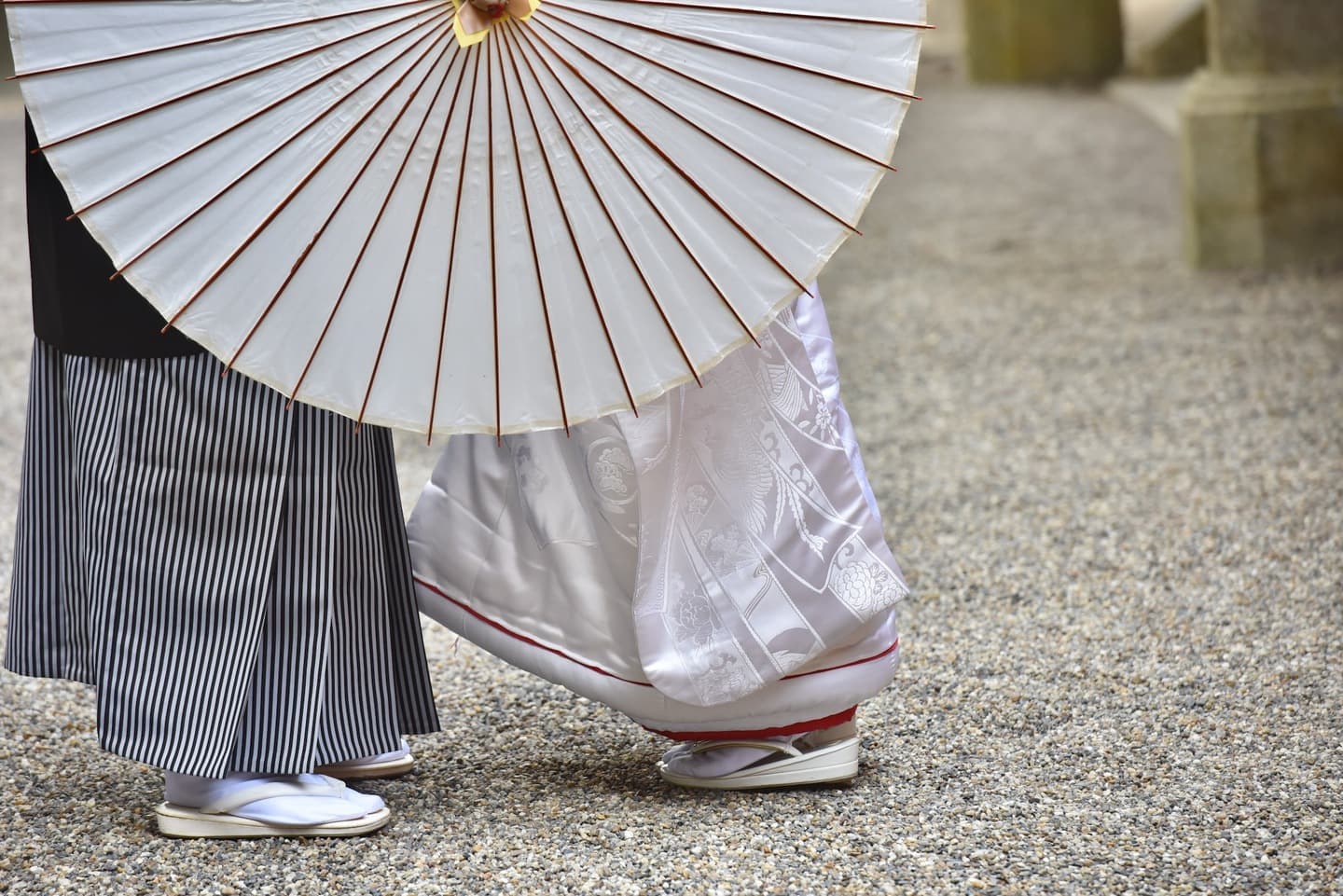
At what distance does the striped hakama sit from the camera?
1.99 metres

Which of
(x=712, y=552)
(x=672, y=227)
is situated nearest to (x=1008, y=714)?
(x=712, y=552)

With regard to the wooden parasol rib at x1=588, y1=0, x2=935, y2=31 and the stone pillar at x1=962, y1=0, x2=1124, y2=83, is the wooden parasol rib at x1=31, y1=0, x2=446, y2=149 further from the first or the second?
the stone pillar at x1=962, y1=0, x2=1124, y2=83

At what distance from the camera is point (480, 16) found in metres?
1.72

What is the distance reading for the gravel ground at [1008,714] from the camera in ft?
6.59

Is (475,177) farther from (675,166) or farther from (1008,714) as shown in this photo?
(1008,714)

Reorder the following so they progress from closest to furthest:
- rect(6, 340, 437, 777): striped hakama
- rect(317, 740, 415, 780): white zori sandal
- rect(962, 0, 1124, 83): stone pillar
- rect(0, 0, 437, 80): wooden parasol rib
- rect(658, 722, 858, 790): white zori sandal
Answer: rect(0, 0, 437, 80): wooden parasol rib, rect(6, 340, 437, 777): striped hakama, rect(658, 722, 858, 790): white zori sandal, rect(317, 740, 415, 780): white zori sandal, rect(962, 0, 1124, 83): stone pillar

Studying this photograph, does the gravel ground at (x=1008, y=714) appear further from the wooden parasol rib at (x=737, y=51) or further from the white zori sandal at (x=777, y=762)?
the wooden parasol rib at (x=737, y=51)

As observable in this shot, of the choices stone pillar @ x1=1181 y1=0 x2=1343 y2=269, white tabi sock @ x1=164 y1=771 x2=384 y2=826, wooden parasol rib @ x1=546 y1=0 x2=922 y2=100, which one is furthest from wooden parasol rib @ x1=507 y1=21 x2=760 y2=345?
stone pillar @ x1=1181 y1=0 x2=1343 y2=269

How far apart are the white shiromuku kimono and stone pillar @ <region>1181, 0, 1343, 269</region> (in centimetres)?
453

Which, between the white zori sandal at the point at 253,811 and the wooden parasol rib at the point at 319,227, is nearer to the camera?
the wooden parasol rib at the point at 319,227

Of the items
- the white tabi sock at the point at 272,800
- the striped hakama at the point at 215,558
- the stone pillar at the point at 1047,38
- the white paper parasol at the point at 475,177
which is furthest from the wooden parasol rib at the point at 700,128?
the stone pillar at the point at 1047,38

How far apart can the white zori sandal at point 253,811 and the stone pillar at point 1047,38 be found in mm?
11126

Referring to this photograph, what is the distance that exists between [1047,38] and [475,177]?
1124 cm

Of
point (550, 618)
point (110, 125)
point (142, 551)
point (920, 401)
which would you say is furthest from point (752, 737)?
point (920, 401)
